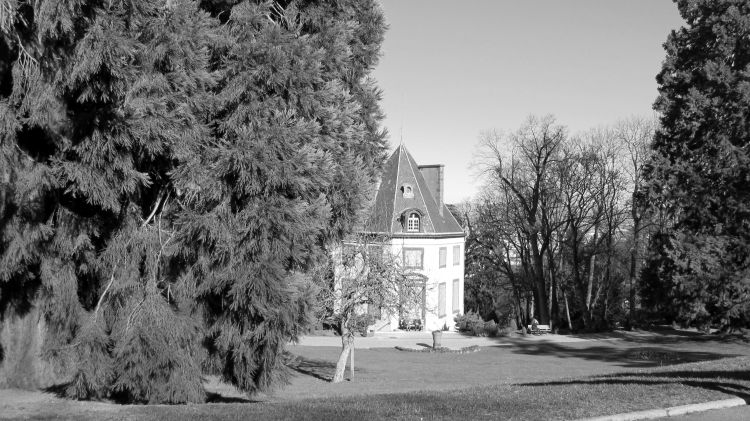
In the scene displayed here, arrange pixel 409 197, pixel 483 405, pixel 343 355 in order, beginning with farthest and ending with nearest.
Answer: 1. pixel 409 197
2. pixel 343 355
3. pixel 483 405

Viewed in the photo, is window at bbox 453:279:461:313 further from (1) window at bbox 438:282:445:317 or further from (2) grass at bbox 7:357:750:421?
(2) grass at bbox 7:357:750:421

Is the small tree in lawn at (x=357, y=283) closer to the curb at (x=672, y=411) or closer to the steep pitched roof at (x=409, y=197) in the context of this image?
the curb at (x=672, y=411)

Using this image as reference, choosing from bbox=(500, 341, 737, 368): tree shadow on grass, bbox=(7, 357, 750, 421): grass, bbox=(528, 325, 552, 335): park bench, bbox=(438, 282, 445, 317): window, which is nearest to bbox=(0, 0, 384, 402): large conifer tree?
bbox=(7, 357, 750, 421): grass

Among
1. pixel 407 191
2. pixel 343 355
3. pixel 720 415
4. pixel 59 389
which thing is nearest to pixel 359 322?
pixel 343 355

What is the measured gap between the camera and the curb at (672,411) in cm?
858

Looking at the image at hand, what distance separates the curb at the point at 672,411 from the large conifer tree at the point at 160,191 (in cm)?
597

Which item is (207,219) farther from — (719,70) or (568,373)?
(719,70)

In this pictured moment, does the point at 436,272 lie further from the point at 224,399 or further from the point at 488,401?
the point at 488,401

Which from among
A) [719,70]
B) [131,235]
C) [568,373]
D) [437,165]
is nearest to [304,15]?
[131,235]

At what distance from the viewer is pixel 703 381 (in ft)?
36.9

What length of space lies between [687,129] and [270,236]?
2295 centimetres

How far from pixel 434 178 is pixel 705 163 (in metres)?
→ 22.0

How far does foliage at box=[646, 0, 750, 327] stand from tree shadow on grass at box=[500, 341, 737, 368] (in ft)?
5.91

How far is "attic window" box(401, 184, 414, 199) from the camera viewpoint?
148 ft
